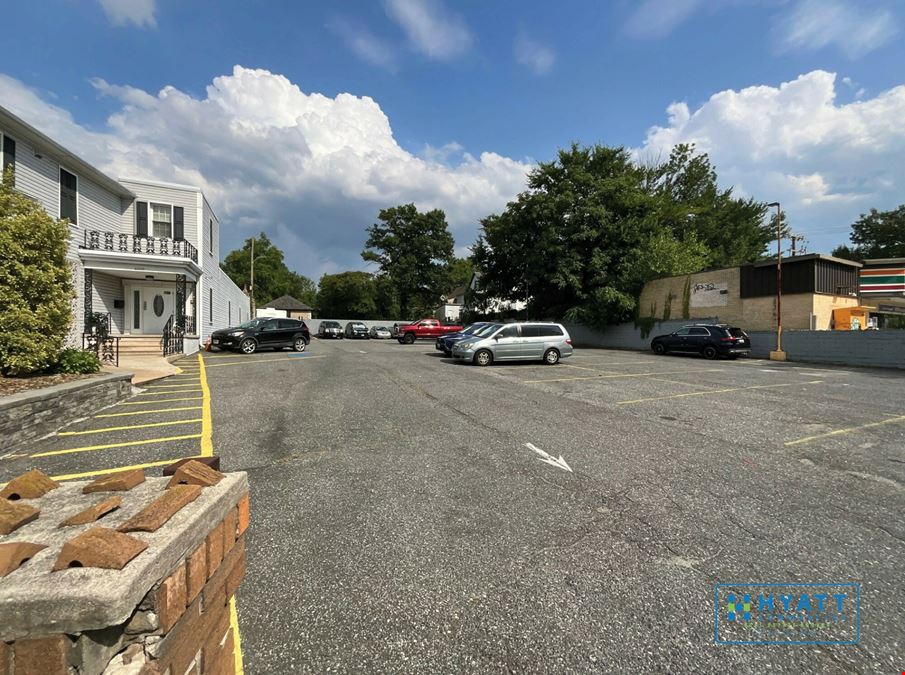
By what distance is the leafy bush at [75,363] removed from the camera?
297 inches

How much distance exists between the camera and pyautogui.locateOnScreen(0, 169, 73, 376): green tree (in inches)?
250

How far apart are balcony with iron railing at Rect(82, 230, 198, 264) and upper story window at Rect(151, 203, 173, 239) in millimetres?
610

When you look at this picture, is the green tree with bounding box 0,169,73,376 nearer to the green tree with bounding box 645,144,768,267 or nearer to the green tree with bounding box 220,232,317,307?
the green tree with bounding box 645,144,768,267

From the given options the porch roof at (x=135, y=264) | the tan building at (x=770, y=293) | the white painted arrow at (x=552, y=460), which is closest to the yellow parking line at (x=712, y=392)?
the white painted arrow at (x=552, y=460)

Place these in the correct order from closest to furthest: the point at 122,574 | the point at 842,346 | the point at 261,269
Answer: the point at 122,574 → the point at 842,346 → the point at 261,269

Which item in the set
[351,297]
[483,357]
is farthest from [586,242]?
[351,297]

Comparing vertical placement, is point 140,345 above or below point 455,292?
below

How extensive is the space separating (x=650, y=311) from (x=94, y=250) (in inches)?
1189

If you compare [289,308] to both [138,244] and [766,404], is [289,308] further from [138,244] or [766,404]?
[766,404]

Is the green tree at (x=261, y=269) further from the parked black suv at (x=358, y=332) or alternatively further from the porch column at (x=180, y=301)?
the porch column at (x=180, y=301)

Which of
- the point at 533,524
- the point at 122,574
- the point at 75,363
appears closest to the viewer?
the point at 122,574

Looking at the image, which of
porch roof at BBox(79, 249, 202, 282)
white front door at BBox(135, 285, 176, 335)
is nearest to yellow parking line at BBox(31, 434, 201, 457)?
porch roof at BBox(79, 249, 202, 282)

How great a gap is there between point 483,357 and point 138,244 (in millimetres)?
15102

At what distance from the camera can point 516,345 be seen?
15.5 metres
